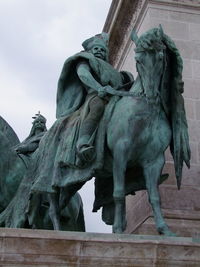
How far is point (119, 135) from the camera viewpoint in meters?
6.54

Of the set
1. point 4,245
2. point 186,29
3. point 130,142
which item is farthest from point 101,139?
point 186,29

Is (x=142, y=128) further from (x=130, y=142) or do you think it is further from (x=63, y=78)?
(x=63, y=78)

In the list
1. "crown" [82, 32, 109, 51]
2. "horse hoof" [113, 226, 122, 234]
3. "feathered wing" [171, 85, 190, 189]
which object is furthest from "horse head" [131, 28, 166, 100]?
"horse hoof" [113, 226, 122, 234]

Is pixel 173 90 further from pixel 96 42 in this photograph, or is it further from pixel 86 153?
pixel 96 42

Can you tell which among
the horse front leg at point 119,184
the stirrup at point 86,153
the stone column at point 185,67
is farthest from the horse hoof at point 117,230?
the stone column at point 185,67

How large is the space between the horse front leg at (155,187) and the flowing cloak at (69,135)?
2.02 feet

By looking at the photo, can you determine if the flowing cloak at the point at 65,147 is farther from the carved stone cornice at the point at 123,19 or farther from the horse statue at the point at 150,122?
the carved stone cornice at the point at 123,19

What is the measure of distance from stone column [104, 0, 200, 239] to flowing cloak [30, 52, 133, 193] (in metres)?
1.51

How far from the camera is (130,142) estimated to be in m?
6.46

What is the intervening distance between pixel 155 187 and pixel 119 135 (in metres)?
0.77

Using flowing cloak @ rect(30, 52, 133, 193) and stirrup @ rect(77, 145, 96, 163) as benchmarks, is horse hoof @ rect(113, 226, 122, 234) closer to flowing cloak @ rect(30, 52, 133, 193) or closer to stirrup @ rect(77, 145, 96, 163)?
flowing cloak @ rect(30, 52, 133, 193)

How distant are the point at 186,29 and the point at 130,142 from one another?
12.0ft

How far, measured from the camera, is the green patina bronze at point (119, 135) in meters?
6.52

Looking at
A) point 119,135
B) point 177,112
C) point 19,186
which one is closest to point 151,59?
point 177,112
